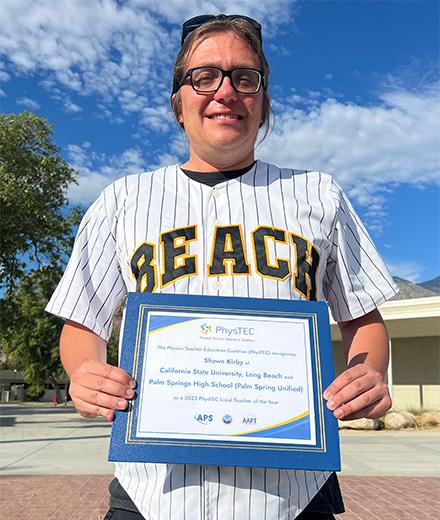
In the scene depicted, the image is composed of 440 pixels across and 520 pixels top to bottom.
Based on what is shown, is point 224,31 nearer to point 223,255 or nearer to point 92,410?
point 223,255

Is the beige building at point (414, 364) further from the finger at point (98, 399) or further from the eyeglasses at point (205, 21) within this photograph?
the finger at point (98, 399)

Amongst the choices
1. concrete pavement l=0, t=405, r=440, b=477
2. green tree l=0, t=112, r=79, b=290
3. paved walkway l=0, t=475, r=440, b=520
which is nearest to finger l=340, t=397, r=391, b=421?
paved walkway l=0, t=475, r=440, b=520

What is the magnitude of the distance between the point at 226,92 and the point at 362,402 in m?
0.99

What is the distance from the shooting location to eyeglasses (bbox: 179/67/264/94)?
167 cm

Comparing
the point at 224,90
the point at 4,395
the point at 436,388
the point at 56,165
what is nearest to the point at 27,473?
the point at 224,90

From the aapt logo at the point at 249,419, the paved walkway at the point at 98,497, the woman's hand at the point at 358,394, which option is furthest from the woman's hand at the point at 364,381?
the paved walkway at the point at 98,497

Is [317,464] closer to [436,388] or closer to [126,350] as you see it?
[126,350]

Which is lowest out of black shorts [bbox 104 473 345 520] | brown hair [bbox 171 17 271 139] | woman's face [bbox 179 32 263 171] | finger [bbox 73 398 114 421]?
black shorts [bbox 104 473 345 520]

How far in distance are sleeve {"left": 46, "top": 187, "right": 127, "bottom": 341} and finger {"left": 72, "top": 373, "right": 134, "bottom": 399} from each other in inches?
10.8

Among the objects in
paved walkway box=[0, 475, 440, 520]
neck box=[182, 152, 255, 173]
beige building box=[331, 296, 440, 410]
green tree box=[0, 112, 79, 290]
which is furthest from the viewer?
beige building box=[331, 296, 440, 410]

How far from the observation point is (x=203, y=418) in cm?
129

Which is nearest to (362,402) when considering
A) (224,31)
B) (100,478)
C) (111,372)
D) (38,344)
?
(111,372)

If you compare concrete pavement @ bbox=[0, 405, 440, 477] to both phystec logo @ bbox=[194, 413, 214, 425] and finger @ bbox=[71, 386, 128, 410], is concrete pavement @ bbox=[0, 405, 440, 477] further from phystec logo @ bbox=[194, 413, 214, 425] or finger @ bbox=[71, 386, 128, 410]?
phystec logo @ bbox=[194, 413, 214, 425]

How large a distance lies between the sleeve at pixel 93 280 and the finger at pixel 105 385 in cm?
27
